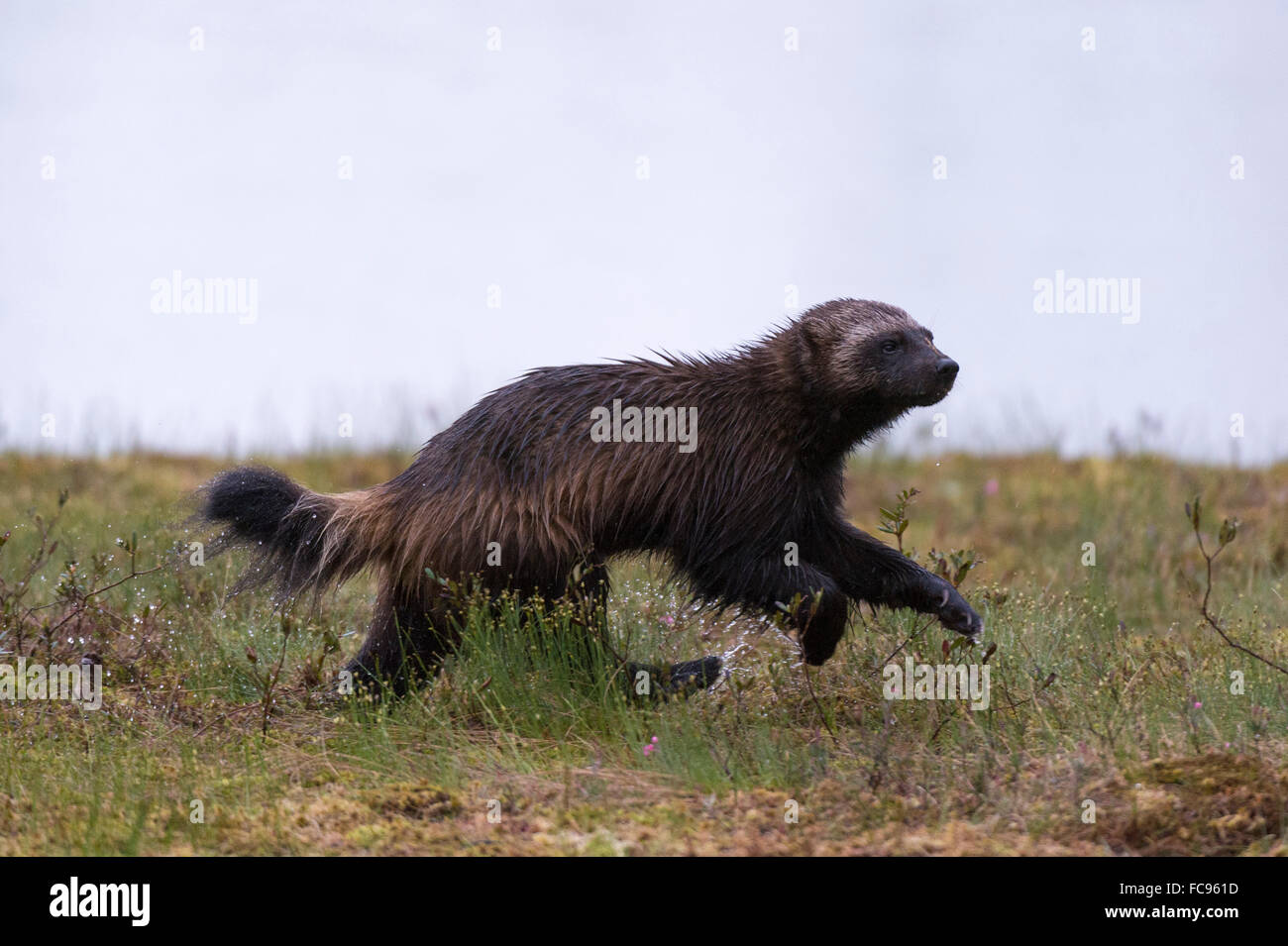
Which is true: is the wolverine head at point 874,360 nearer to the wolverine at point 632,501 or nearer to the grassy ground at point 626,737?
the wolverine at point 632,501

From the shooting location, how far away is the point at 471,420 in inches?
245

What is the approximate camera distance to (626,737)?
17.5 feet

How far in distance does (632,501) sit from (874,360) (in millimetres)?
1247

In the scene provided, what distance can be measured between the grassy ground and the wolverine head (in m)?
1.08

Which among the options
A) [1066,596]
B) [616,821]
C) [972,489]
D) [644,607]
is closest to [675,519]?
[644,607]

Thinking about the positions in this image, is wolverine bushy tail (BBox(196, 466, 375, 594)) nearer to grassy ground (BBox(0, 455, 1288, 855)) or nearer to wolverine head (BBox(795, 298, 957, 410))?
grassy ground (BBox(0, 455, 1288, 855))

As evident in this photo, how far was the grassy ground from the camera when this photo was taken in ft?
14.6

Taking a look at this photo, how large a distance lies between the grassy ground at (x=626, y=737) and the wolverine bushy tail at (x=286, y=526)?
33 cm

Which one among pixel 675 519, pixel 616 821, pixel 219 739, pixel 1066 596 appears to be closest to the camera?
pixel 616 821

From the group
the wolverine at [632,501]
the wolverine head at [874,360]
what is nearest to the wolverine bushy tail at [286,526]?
the wolverine at [632,501]

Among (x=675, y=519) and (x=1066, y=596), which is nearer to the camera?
(x=675, y=519)
